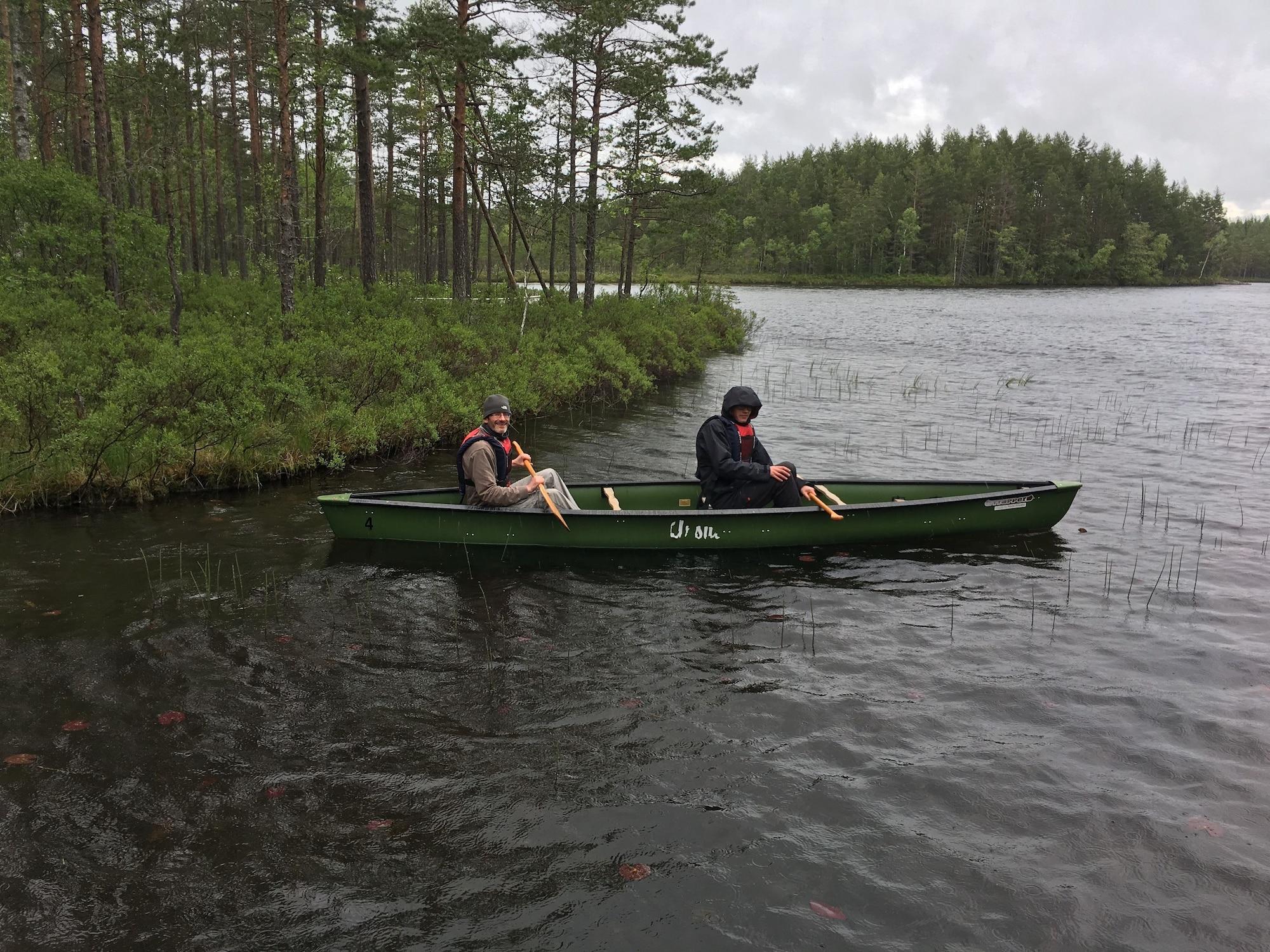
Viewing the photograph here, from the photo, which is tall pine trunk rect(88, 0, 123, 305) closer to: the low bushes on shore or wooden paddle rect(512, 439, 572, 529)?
the low bushes on shore

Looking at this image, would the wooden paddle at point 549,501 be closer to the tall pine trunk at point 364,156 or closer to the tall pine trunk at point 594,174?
the tall pine trunk at point 364,156

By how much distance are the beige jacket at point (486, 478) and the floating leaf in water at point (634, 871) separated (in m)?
5.06

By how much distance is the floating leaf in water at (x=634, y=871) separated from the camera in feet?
14.0

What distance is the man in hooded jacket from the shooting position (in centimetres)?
913

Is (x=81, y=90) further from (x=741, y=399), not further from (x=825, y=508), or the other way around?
(x=825, y=508)

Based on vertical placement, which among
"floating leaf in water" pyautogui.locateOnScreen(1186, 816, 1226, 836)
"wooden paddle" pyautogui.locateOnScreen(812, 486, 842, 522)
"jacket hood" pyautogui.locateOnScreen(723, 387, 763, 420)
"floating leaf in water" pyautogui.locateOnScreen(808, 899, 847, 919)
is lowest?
"floating leaf in water" pyautogui.locateOnScreen(808, 899, 847, 919)

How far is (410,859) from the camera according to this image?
432 centimetres

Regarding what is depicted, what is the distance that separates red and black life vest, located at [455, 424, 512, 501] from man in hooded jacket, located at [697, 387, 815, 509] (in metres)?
2.11

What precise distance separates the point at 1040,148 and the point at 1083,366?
3654 inches

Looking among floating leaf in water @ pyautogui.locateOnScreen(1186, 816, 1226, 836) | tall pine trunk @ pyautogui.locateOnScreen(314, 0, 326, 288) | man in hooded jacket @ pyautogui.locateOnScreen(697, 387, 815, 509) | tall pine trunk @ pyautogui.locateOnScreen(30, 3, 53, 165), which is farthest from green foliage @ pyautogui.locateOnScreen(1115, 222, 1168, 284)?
floating leaf in water @ pyautogui.locateOnScreen(1186, 816, 1226, 836)

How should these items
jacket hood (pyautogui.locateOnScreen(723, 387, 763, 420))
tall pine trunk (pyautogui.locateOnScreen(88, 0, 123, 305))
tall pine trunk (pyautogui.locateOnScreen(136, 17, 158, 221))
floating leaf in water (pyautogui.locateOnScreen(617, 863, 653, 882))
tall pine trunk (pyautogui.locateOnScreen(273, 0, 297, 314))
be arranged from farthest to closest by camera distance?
tall pine trunk (pyautogui.locateOnScreen(136, 17, 158, 221)), tall pine trunk (pyautogui.locateOnScreen(88, 0, 123, 305)), tall pine trunk (pyautogui.locateOnScreen(273, 0, 297, 314)), jacket hood (pyautogui.locateOnScreen(723, 387, 763, 420)), floating leaf in water (pyautogui.locateOnScreen(617, 863, 653, 882))

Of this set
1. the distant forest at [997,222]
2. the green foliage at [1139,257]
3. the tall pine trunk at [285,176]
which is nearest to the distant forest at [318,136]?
the tall pine trunk at [285,176]

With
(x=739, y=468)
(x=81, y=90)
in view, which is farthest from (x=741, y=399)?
(x=81, y=90)

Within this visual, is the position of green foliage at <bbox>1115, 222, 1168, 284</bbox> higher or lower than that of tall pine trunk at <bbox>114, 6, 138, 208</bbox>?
higher
